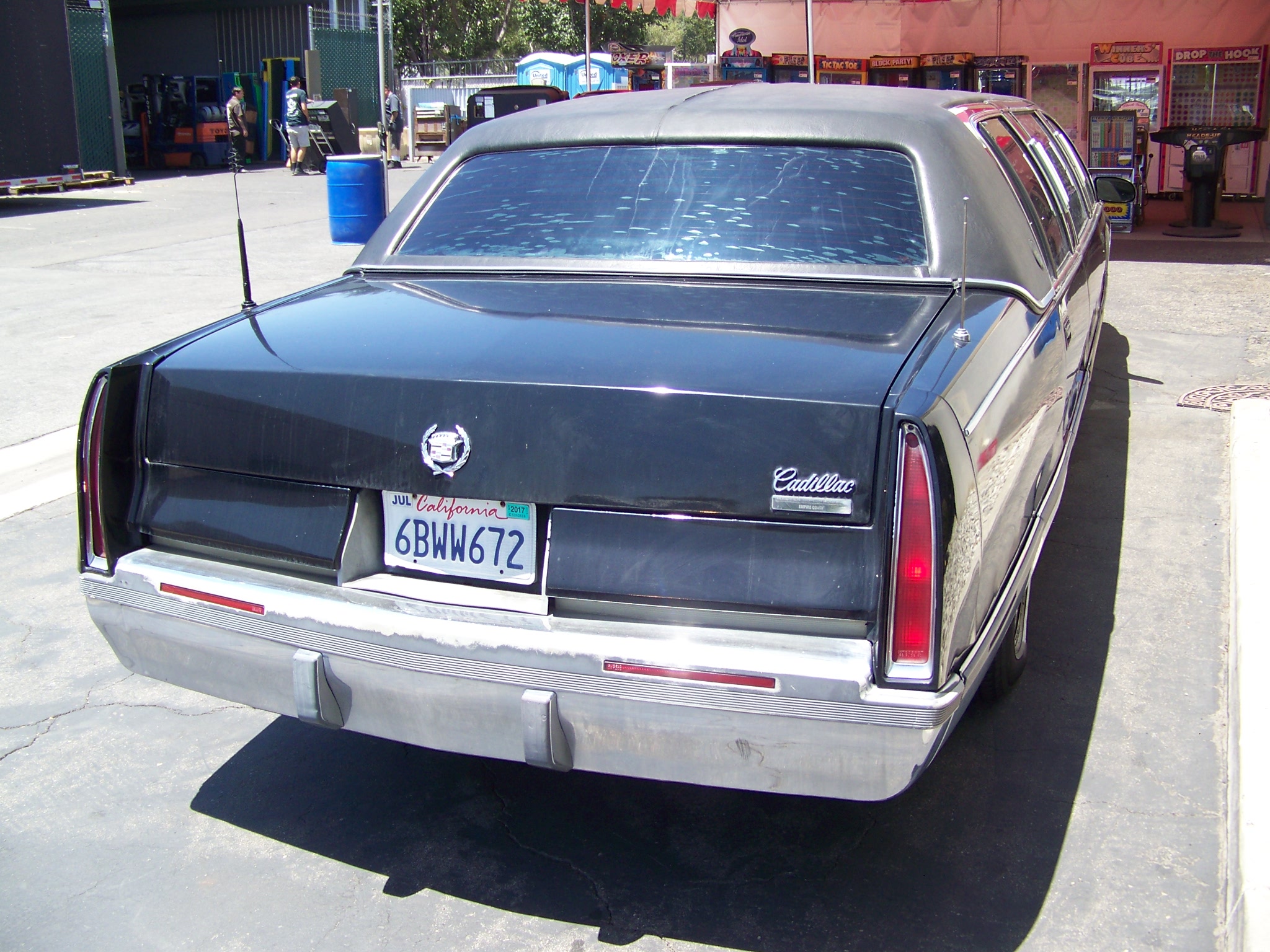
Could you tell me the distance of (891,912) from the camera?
8.63 feet

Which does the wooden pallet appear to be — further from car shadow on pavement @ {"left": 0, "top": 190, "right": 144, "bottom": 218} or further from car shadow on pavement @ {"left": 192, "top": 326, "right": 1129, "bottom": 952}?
car shadow on pavement @ {"left": 192, "top": 326, "right": 1129, "bottom": 952}

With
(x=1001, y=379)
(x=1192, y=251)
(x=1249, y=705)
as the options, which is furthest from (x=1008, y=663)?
(x=1192, y=251)

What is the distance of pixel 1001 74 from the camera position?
48.3ft

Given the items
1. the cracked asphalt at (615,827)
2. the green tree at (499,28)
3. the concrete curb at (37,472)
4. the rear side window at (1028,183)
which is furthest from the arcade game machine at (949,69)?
the green tree at (499,28)

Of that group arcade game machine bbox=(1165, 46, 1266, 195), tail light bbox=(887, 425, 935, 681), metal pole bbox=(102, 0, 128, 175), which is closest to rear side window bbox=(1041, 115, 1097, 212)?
tail light bbox=(887, 425, 935, 681)

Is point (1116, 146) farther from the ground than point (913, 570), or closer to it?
farther from the ground

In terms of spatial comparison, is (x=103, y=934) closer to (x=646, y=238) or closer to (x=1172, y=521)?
Answer: (x=646, y=238)

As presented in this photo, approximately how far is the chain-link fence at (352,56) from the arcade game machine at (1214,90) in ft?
68.3

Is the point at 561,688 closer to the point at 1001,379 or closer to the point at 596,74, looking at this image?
the point at 1001,379

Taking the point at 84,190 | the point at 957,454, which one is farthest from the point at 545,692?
the point at 84,190

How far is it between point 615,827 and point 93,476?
1.57 meters

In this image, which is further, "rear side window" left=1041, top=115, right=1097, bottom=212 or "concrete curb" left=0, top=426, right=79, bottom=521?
"rear side window" left=1041, top=115, right=1097, bottom=212

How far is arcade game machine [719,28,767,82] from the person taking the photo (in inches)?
616

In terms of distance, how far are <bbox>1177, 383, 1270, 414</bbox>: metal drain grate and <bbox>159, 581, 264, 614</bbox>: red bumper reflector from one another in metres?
5.71
